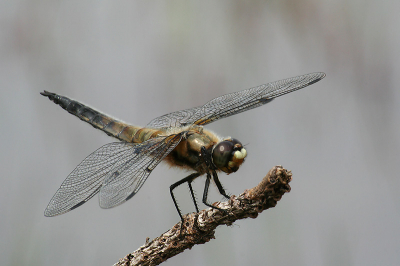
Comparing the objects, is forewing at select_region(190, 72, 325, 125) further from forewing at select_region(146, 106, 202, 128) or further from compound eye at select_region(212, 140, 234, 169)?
compound eye at select_region(212, 140, 234, 169)

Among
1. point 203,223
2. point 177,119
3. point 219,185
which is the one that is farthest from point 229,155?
point 177,119

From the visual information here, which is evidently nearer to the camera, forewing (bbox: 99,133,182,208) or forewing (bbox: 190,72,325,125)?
forewing (bbox: 99,133,182,208)

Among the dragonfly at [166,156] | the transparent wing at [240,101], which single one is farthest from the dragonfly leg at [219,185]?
the transparent wing at [240,101]

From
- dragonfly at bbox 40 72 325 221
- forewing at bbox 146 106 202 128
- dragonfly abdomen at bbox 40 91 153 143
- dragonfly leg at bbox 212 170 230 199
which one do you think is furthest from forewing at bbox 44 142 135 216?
dragonfly leg at bbox 212 170 230 199

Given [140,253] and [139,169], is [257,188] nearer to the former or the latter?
[140,253]

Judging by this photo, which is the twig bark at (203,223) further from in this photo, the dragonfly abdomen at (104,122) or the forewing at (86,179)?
the dragonfly abdomen at (104,122)

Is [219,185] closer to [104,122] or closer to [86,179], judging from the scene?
[86,179]

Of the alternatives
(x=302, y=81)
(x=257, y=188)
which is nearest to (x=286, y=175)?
(x=257, y=188)

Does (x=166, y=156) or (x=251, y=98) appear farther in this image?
(x=251, y=98)
